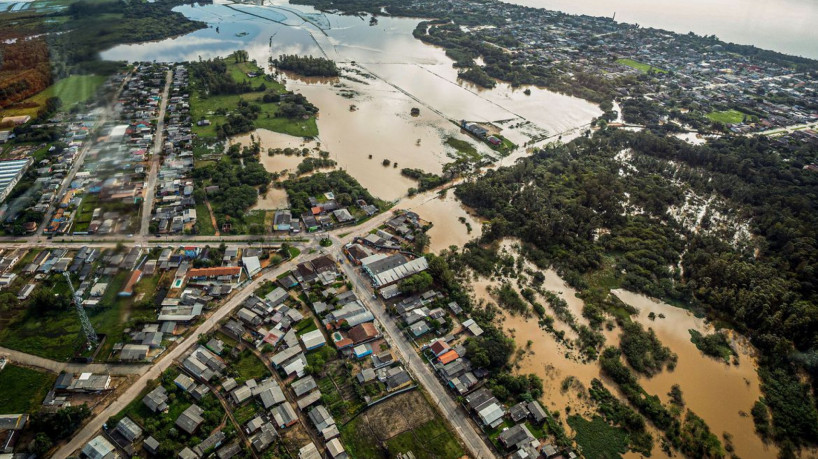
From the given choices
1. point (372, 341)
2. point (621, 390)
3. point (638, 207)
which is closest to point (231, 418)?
point (372, 341)

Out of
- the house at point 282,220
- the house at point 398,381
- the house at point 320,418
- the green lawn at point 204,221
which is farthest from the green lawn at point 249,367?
the green lawn at point 204,221

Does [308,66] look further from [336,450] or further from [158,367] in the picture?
[336,450]

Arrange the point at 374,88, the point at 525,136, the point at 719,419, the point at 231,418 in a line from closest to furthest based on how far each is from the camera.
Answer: the point at 231,418, the point at 719,419, the point at 525,136, the point at 374,88

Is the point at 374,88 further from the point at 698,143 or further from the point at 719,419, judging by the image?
the point at 719,419

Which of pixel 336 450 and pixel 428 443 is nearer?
pixel 336 450

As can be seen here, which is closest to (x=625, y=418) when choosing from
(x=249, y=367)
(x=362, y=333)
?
(x=362, y=333)

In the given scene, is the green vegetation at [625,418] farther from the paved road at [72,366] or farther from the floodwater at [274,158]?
the floodwater at [274,158]
